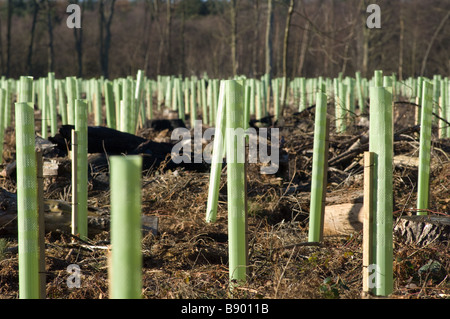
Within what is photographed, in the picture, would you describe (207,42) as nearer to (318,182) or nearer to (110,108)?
(110,108)

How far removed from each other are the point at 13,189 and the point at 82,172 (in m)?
1.65

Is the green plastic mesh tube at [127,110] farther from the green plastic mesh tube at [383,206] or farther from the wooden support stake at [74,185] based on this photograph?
the green plastic mesh tube at [383,206]

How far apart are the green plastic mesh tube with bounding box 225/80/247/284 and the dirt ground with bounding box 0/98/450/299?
139mm

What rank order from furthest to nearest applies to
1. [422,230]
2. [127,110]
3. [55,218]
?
[127,110] → [55,218] → [422,230]

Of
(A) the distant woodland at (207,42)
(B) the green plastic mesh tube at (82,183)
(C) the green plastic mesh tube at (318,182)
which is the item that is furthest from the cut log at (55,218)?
(A) the distant woodland at (207,42)

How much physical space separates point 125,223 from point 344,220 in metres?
2.87

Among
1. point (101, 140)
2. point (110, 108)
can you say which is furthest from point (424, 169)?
point (110, 108)

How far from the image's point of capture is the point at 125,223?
69.4 inches

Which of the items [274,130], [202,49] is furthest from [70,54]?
[274,130]

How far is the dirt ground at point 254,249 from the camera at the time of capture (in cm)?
301

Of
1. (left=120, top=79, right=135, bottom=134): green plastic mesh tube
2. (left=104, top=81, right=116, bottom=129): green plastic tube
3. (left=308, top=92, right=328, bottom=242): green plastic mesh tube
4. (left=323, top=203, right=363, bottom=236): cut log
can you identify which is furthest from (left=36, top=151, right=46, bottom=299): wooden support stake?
(left=104, top=81, right=116, bottom=129): green plastic tube

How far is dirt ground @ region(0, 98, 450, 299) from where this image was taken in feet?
9.89

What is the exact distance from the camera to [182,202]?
502 cm
